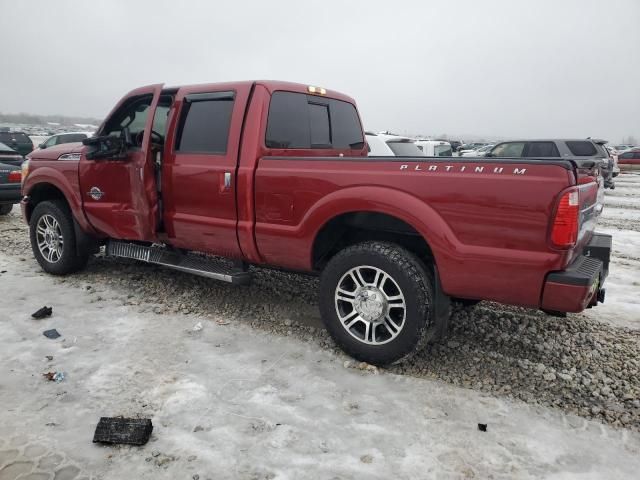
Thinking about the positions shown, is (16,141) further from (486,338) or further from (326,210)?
(486,338)

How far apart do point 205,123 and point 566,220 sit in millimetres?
3095

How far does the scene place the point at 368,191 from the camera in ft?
11.2

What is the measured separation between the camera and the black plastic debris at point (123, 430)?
8.67 ft

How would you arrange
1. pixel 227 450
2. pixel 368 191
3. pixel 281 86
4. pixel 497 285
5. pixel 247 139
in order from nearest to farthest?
pixel 227 450 → pixel 497 285 → pixel 368 191 → pixel 247 139 → pixel 281 86

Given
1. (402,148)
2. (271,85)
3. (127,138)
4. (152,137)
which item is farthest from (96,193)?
(402,148)

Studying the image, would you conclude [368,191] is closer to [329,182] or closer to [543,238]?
[329,182]

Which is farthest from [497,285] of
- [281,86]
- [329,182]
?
[281,86]

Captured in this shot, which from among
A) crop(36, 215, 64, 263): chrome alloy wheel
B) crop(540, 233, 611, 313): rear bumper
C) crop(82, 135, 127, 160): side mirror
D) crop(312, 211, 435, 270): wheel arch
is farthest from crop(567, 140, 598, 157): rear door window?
crop(36, 215, 64, 263): chrome alloy wheel

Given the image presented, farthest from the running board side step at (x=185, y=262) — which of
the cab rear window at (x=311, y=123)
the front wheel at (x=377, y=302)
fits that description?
the cab rear window at (x=311, y=123)

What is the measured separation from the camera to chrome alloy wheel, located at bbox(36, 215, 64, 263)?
18.4ft

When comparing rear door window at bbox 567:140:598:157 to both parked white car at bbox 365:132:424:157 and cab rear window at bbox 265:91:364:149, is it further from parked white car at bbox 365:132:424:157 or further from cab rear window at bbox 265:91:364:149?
cab rear window at bbox 265:91:364:149

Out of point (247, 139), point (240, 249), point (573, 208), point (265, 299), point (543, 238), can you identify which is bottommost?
point (265, 299)

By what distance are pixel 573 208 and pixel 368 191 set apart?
4.25 ft

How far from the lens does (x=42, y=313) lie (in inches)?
173
